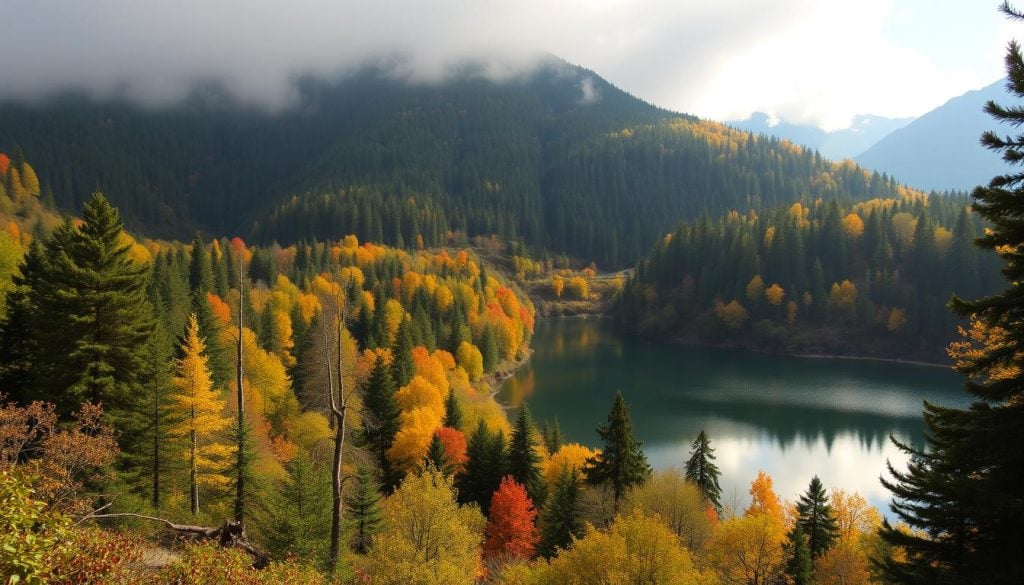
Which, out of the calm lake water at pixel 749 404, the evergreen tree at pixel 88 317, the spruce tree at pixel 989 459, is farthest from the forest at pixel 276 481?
the calm lake water at pixel 749 404

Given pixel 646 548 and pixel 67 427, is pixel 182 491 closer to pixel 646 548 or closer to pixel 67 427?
pixel 67 427

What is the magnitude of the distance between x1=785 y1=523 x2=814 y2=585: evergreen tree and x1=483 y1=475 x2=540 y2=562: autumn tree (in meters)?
13.3

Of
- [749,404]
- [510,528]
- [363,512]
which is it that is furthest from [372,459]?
[749,404]

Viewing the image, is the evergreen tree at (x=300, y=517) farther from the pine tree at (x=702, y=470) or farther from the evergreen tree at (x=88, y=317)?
the pine tree at (x=702, y=470)

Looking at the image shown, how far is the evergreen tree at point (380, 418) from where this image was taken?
44.8 metres

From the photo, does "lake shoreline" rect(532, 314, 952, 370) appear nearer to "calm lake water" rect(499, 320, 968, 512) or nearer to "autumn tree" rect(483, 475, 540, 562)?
"calm lake water" rect(499, 320, 968, 512)

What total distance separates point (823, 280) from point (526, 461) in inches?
4175

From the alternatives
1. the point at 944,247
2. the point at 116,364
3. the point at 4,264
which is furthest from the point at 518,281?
the point at 116,364

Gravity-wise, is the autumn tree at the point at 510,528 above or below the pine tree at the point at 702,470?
below

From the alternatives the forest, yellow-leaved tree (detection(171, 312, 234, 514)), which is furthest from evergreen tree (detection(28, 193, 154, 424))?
yellow-leaved tree (detection(171, 312, 234, 514))

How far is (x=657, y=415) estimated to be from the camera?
72188 mm

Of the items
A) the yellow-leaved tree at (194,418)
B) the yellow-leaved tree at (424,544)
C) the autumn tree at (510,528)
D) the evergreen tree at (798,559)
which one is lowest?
the autumn tree at (510,528)

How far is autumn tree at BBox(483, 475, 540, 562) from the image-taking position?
3275 centimetres

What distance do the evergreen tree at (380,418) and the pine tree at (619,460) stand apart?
59.7 feet
